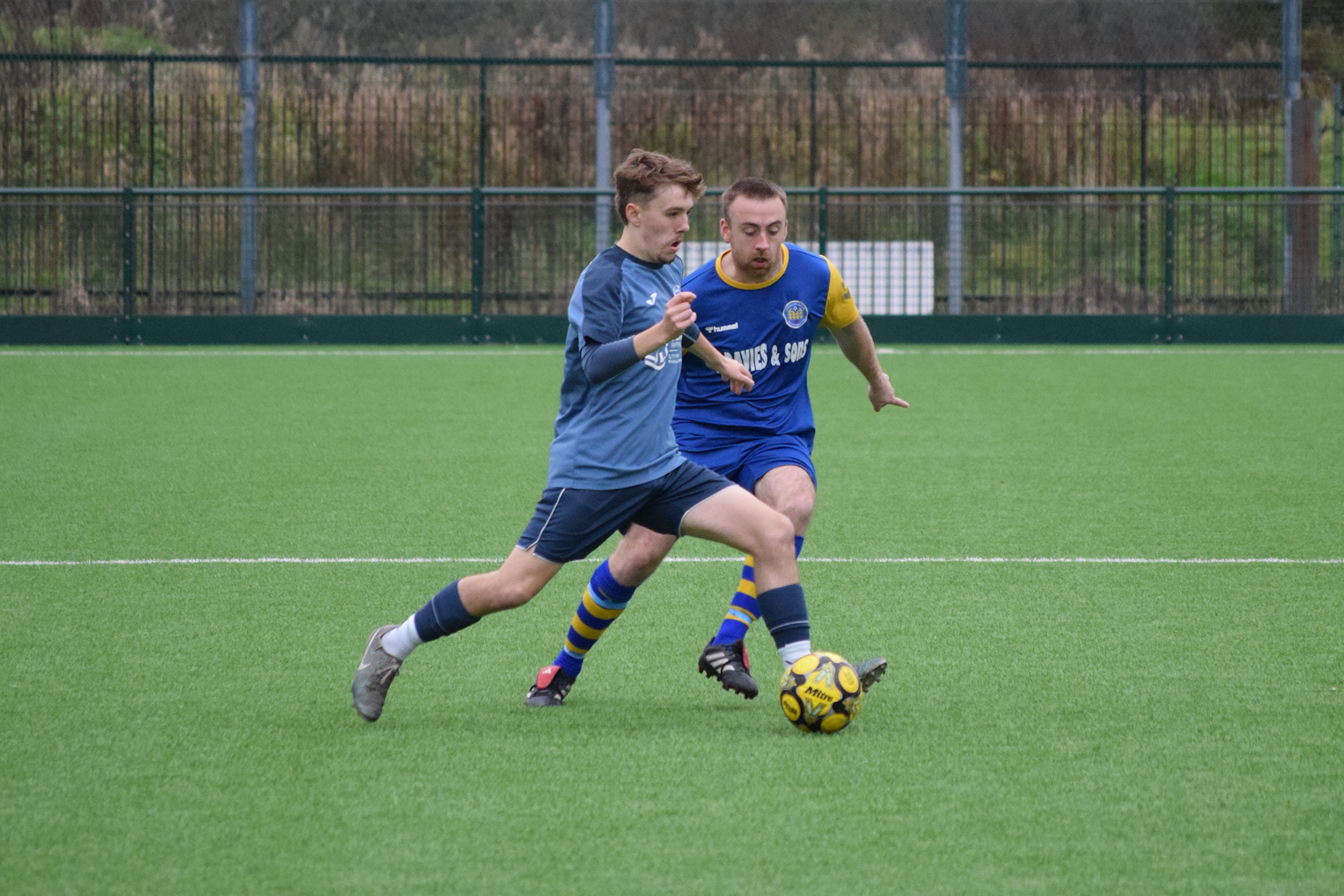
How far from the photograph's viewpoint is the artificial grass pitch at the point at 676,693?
126 inches

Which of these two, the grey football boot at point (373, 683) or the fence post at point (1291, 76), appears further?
the fence post at point (1291, 76)

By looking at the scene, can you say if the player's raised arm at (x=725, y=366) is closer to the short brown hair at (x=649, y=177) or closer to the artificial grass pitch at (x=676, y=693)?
the short brown hair at (x=649, y=177)

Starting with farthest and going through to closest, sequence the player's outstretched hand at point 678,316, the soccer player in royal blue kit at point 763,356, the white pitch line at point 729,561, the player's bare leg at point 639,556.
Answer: the white pitch line at point 729,561 → the soccer player in royal blue kit at point 763,356 → the player's bare leg at point 639,556 → the player's outstretched hand at point 678,316

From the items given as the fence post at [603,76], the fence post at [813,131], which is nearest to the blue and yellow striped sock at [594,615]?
the fence post at [603,76]

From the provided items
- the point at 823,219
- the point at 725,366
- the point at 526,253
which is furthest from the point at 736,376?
the point at 526,253

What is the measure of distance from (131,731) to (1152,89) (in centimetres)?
2364

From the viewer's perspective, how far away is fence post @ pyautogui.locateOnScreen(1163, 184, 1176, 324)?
16.3 metres

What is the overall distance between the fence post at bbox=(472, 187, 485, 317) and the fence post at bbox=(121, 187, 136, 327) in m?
3.35

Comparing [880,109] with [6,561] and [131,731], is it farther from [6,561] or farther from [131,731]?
[131,731]

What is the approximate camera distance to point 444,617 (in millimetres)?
4199

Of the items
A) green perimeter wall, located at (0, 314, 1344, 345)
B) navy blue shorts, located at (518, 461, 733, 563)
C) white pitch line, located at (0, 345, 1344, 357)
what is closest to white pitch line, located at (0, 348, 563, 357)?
white pitch line, located at (0, 345, 1344, 357)

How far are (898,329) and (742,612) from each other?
12110 mm

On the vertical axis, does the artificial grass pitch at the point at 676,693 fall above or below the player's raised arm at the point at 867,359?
below

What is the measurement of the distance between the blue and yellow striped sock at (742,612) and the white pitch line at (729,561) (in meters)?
1.60
